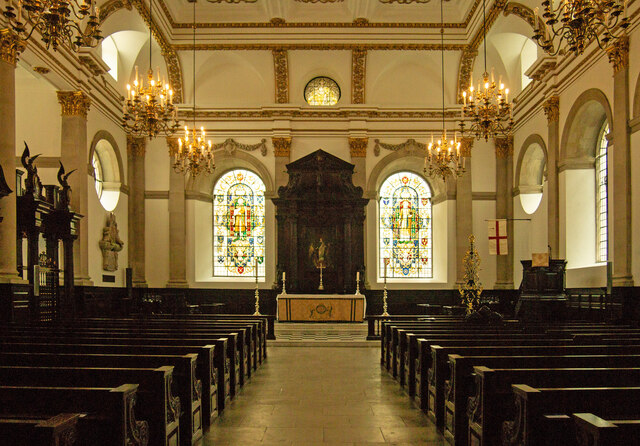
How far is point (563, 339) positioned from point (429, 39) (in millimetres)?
14172

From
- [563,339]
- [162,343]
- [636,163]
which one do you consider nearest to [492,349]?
[563,339]

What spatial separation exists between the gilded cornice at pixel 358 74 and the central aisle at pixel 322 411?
475 inches

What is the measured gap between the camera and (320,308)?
1702 centimetres

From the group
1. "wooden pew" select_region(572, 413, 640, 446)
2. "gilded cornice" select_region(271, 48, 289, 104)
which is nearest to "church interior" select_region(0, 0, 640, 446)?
"wooden pew" select_region(572, 413, 640, 446)

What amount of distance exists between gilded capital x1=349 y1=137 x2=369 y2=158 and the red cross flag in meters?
4.60

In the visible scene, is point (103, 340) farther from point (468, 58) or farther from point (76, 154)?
point (468, 58)

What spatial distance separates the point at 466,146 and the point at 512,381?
1625 centimetres

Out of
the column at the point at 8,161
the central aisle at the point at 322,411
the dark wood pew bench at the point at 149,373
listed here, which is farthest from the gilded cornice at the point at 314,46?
the dark wood pew bench at the point at 149,373

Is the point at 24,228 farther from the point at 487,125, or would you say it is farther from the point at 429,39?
the point at 429,39

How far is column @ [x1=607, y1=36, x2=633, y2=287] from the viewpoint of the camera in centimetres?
1177

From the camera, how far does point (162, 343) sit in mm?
6070

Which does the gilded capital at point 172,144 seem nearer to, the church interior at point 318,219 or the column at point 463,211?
the church interior at point 318,219

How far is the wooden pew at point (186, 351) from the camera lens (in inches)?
210

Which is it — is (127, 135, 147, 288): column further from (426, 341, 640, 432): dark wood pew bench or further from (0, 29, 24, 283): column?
(426, 341, 640, 432): dark wood pew bench
